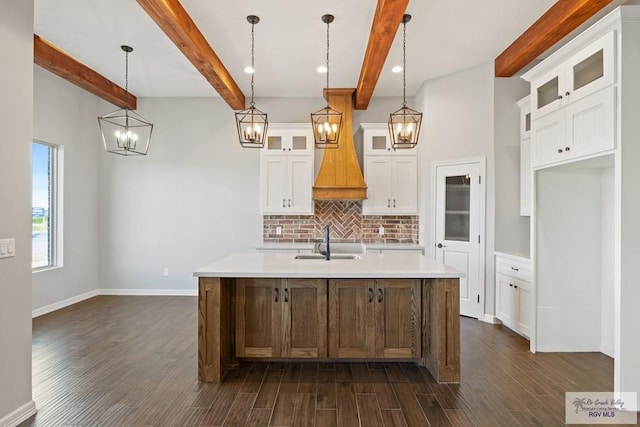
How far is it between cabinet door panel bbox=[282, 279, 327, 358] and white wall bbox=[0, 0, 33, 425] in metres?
1.81

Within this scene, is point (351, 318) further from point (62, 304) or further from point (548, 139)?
point (62, 304)

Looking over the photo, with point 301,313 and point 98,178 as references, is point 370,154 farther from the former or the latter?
point 98,178

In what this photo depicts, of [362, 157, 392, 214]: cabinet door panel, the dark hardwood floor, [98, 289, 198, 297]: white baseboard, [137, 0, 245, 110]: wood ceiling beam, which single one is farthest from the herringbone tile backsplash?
the dark hardwood floor

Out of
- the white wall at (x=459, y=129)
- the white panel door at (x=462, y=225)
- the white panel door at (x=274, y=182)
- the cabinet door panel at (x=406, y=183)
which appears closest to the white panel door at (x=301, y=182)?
the white panel door at (x=274, y=182)

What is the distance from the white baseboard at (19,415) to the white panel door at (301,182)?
→ 3.69 m

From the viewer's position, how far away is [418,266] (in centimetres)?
310

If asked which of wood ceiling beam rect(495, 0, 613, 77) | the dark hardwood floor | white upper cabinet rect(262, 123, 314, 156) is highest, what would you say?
wood ceiling beam rect(495, 0, 613, 77)

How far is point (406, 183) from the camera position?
5.43 meters

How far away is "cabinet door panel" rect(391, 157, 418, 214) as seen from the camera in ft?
17.8

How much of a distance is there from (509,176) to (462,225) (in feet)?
2.75

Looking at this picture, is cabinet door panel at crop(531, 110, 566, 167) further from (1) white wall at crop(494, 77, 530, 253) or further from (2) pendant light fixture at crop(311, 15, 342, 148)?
(2) pendant light fixture at crop(311, 15, 342, 148)

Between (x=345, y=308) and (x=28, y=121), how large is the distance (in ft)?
8.89

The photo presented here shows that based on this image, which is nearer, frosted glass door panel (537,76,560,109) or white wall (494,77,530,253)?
frosted glass door panel (537,76,560,109)

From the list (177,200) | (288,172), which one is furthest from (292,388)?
(177,200)
